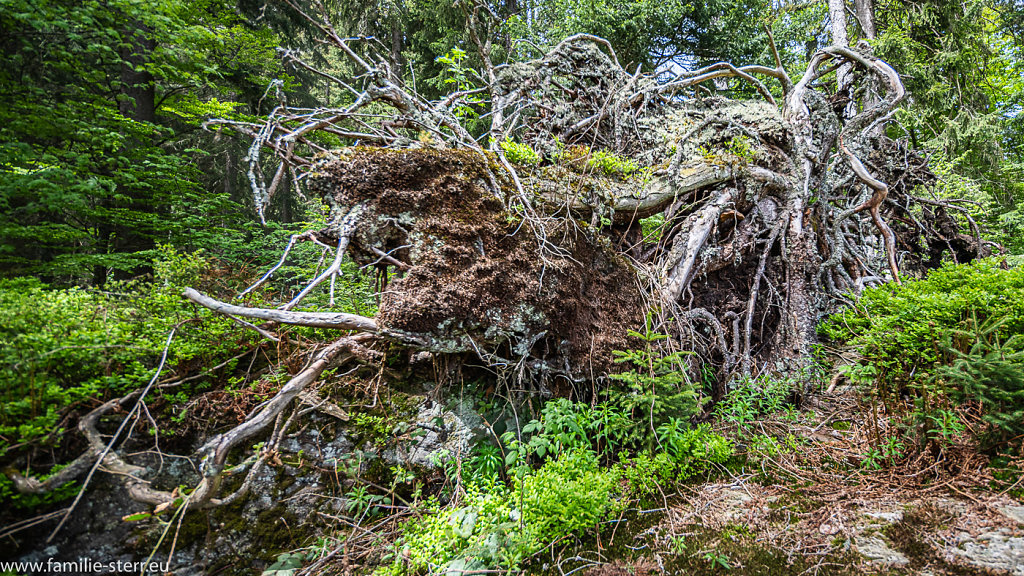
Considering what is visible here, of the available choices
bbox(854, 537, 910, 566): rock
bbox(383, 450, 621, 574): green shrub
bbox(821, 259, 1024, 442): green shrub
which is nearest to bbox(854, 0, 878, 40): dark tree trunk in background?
bbox(821, 259, 1024, 442): green shrub

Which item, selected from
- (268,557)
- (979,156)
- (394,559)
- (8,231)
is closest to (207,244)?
(8,231)

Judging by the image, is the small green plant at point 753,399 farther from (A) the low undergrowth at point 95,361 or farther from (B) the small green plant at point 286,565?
(A) the low undergrowth at point 95,361

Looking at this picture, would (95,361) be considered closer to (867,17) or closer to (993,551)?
(993,551)

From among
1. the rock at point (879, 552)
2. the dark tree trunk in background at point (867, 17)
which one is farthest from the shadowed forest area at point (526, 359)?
the dark tree trunk in background at point (867, 17)

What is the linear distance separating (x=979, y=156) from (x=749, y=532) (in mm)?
13858

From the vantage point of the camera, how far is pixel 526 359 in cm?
290

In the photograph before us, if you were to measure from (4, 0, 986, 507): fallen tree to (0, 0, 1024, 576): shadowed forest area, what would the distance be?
0.10 feet

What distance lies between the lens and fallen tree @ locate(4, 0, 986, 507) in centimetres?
256

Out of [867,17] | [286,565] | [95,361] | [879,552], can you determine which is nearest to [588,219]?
[879,552]

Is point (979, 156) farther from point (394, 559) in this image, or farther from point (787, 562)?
point (394, 559)

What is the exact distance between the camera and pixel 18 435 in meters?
1.80

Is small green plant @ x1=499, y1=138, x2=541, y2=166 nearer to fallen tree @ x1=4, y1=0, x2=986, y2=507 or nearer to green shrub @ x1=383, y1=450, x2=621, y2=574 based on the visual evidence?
fallen tree @ x1=4, y1=0, x2=986, y2=507

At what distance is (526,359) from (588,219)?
147cm

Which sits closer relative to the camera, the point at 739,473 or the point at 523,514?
the point at 523,514
